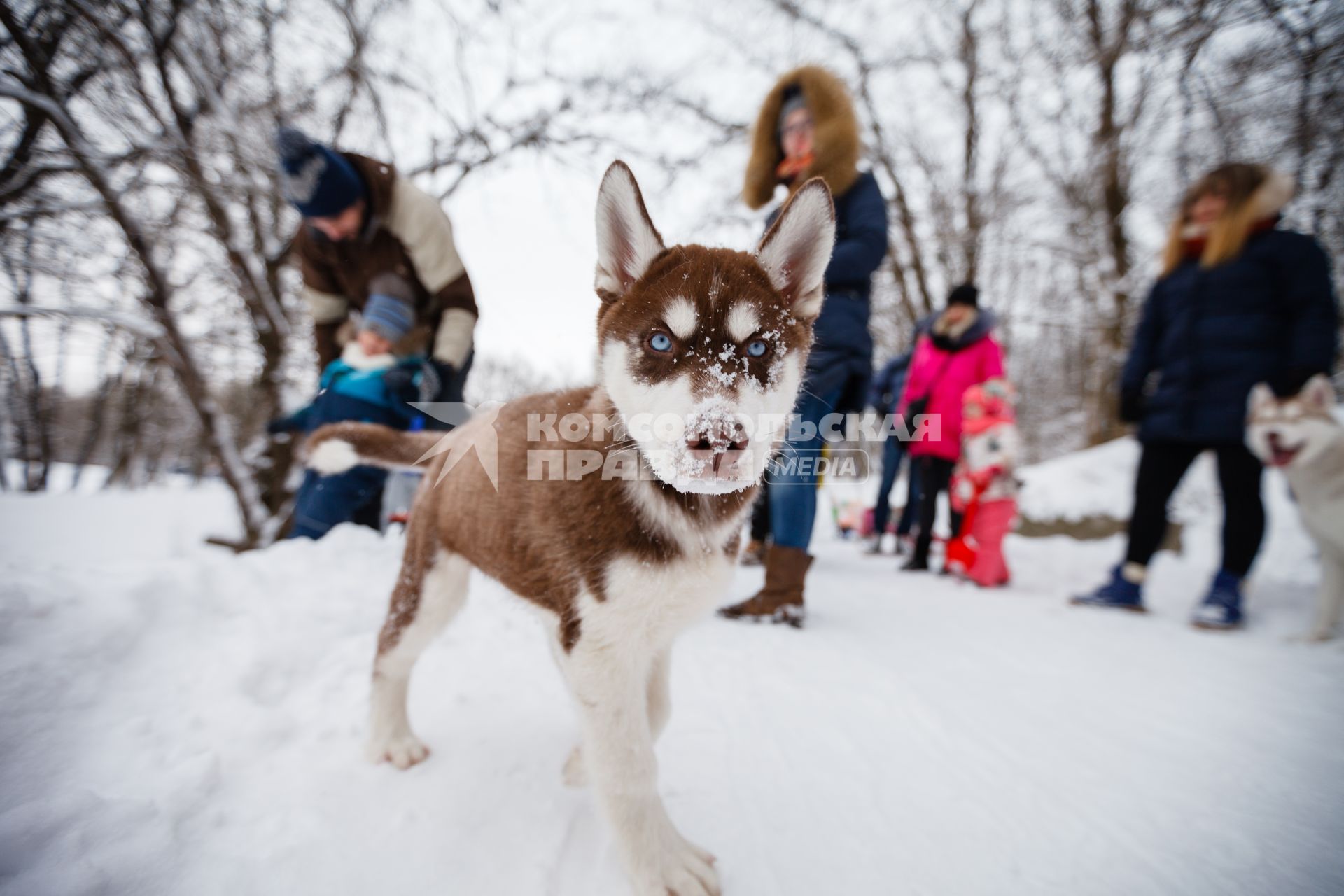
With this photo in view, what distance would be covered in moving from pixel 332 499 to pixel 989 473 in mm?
5766

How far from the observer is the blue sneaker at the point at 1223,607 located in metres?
3.37

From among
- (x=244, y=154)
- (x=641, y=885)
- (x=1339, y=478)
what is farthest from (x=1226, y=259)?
(x=244, y=154)

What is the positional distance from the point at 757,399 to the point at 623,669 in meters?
0.82

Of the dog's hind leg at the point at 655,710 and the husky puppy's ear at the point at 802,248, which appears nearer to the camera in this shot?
the husky puppy's ear at the point at 802,248

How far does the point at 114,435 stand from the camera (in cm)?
1862

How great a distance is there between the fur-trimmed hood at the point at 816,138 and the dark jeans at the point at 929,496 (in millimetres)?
3325

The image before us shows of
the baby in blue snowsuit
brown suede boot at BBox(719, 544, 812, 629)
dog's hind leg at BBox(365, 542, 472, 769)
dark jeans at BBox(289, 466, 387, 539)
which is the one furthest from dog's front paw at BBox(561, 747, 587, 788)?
dark jeans at BBox(289, 466, 387, 539)

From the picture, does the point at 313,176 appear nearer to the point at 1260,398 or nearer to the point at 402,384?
the point at 402,384

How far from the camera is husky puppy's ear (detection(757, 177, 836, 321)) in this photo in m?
1.41

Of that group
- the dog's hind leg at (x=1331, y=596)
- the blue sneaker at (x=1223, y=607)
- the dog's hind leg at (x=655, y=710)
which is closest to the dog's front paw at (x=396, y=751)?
the dog's hind leg at (x=655, y=710)

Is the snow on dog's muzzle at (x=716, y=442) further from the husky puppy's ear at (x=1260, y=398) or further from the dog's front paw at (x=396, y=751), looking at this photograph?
the husky puppy's ear at (x=1260, y=398)

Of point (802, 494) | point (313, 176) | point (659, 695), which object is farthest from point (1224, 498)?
point (313, 176)

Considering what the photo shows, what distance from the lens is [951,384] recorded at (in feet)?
16.9

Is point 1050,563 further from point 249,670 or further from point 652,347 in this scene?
point 249,670
